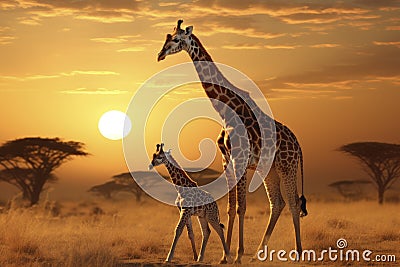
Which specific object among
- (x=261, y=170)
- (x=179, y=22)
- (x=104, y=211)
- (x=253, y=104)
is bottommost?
(x=104, y=211)

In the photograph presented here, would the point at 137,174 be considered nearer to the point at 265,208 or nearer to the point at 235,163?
the point at 265,208

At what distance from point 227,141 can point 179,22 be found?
1933mm

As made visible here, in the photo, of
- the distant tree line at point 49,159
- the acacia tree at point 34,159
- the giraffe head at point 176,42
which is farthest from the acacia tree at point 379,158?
the giraffe head at point 176,42

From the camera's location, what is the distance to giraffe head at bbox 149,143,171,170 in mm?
10508

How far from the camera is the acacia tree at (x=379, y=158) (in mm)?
29344

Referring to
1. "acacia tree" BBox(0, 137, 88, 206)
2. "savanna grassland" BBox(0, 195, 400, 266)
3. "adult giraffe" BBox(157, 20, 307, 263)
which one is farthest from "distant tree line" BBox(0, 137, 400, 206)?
"adult giraffe" BBox(157, 20, 307, 263)

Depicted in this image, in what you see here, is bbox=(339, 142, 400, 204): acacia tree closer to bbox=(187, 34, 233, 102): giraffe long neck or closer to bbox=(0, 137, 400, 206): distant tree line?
bbox=(0, 137, 400, 206): distant tree line

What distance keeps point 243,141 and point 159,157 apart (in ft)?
4.42

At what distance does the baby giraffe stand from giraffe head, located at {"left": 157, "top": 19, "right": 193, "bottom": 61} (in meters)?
1.36

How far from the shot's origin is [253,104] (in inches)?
456

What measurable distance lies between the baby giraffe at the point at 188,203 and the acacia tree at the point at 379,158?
19.6 metres

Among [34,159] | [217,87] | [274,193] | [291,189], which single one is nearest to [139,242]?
[274,193]

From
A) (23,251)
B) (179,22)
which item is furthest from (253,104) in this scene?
(23,251)

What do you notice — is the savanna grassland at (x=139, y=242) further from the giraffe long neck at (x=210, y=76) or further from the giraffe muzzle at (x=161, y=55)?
the giraffe muzzle at (x=161, y=55)
